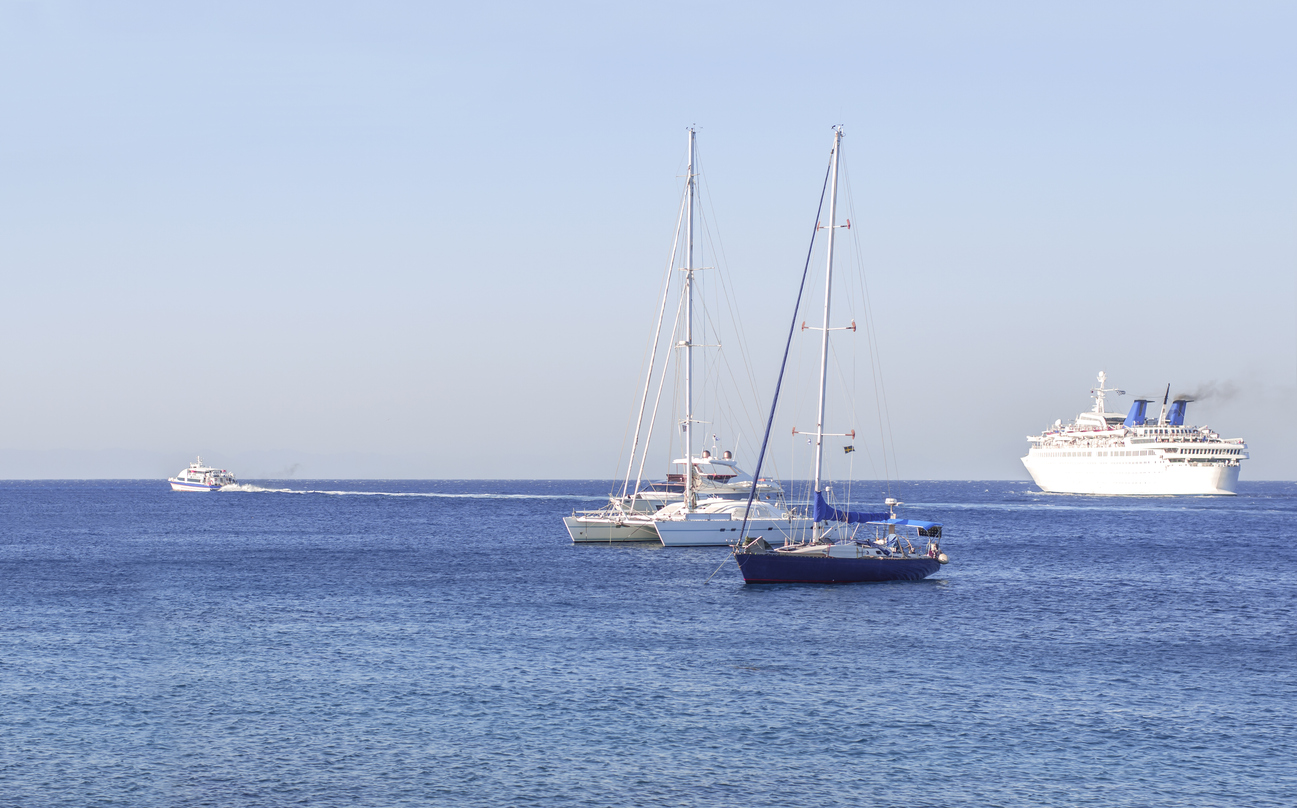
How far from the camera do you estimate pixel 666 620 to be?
48406 mm

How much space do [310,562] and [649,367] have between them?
96.2ft

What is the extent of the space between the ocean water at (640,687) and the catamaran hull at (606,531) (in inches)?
458

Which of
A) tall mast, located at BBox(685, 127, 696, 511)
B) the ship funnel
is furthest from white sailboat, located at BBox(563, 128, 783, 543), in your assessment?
→ the ship funnel

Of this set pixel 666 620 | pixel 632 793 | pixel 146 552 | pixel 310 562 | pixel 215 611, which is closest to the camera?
pixel 632 793

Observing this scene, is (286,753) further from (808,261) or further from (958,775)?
(808,261)

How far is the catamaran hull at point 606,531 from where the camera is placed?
83062 mm

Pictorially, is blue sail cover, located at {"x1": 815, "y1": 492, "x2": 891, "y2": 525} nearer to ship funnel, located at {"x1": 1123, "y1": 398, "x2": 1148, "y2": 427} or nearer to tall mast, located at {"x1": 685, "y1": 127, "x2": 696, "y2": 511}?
tall mast, located at {"x1": 685, "y1": 127, "x2": 696, "y2": 511}

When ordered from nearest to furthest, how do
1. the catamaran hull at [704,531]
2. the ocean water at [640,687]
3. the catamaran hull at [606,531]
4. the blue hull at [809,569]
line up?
the ocean water at [640,687] < the blue hull at [809,569] < the catamaran hull at [704,531] < the catamaran hull at [606,531]

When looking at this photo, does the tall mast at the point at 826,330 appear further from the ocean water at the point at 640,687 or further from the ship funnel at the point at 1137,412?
the ship funnel at the point at 1137,412

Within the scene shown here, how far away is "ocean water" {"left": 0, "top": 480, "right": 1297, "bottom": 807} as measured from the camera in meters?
26.5

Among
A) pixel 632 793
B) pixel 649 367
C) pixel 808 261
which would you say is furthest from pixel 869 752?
pixel 649 367

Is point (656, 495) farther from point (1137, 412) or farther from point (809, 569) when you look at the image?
point (1137, 412)

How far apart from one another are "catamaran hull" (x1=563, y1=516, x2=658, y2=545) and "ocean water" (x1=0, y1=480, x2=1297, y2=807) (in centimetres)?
1163

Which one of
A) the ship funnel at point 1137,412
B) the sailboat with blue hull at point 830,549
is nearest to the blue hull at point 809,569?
the sailboat with blue hull at point 830,549
